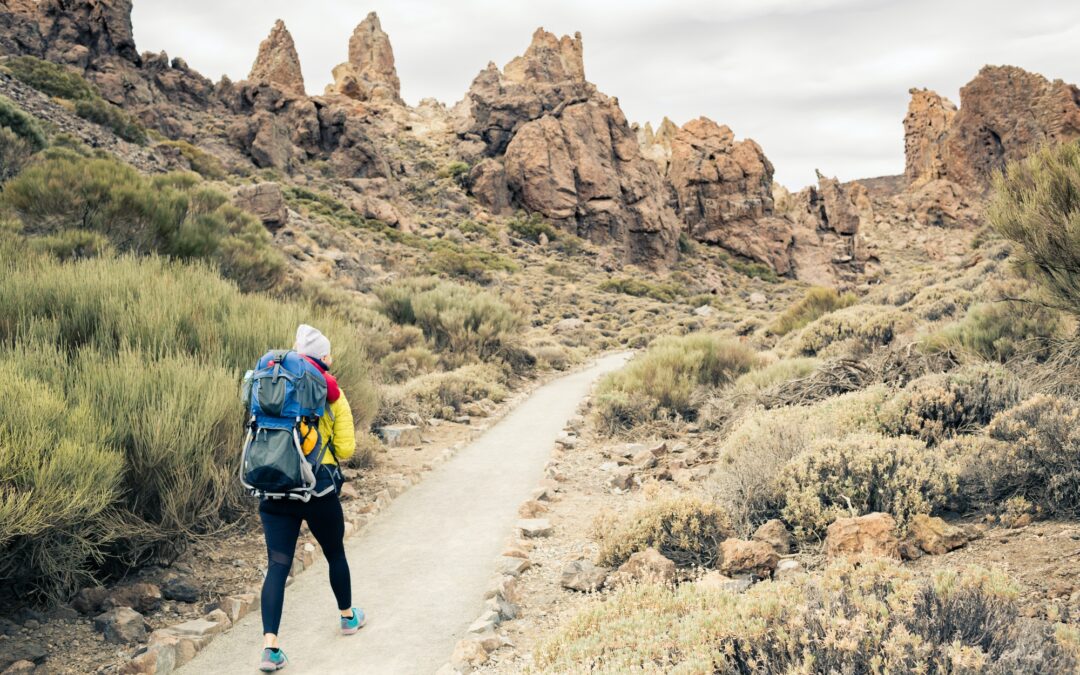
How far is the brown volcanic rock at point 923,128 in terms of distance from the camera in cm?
8419

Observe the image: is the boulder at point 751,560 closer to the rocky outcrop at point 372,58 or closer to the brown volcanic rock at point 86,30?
the brown volcanic rock at point 86,30

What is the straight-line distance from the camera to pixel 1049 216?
7.27 meters

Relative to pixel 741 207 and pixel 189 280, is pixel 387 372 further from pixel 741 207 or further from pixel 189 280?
pixel 741 207

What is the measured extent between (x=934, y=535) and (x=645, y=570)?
1918 mm

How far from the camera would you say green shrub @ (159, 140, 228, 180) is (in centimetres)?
3397

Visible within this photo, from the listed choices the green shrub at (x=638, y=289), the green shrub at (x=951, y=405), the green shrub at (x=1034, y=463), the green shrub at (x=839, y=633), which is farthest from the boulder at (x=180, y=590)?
the green shrub at (x=638, y=289)

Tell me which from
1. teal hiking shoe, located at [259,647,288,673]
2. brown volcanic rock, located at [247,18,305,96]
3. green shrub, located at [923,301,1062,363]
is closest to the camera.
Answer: teal hiking shoe, located at [259,647,288,673]

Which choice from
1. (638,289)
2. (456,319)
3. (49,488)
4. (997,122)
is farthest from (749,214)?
(49,488)

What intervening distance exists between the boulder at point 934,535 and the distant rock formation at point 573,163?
50.6 metres

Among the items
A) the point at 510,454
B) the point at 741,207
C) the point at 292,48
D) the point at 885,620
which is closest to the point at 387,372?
the point at 510,454

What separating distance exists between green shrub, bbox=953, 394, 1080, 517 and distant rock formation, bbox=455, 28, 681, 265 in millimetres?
49775

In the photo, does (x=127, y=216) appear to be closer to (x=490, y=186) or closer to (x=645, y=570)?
(x=645, y=570)

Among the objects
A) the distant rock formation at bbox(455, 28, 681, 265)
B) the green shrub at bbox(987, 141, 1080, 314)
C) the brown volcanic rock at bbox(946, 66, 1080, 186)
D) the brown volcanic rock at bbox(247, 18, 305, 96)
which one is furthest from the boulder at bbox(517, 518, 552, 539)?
the brown volcanic rock at bbox(946, 66, 1080, 186)

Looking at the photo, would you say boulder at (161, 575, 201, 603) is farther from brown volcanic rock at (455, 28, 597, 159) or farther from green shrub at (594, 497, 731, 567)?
brown volcanic rock at (455, 28, 597, 159)
